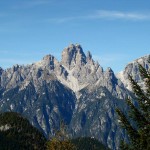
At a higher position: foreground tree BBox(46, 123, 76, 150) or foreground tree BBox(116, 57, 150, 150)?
foreground tree BBox(46, 123, 76, 150)

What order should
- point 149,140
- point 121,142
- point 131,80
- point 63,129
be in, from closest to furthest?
point 149,140 < point 121,142 < point 131,80 < point 63,129

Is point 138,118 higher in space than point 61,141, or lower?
lower

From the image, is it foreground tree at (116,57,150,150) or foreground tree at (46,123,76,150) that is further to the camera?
A: foreground tree at (46,123,76,150)

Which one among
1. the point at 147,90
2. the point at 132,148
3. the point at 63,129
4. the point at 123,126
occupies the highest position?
the point at 63,129

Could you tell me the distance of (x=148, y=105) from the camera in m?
32.0

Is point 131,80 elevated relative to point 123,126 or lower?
elevated

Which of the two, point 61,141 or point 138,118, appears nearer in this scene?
point 138,118

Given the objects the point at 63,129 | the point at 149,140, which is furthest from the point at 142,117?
the point at 63,129

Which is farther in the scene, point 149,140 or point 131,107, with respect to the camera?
point 131,107

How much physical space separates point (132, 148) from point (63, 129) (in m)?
32.0

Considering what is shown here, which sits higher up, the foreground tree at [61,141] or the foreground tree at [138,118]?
the foreground tree at [61,141]

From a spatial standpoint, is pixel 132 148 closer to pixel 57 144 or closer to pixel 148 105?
pixel 148 105

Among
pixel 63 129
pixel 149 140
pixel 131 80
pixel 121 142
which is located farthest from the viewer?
pixel 63 129

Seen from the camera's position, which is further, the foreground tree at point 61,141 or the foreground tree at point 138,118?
the foreground tree at point 61,141
